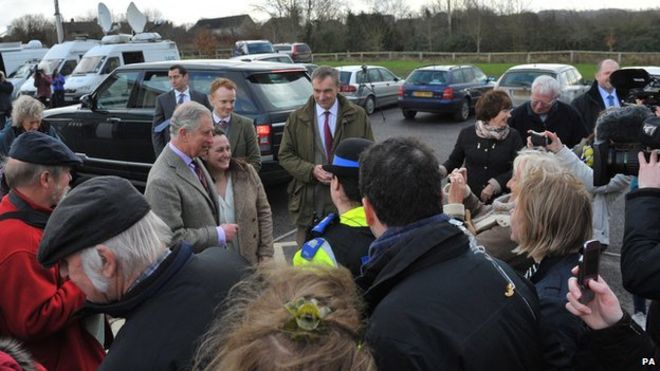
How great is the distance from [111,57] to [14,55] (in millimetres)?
9332

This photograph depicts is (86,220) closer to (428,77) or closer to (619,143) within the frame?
(619,143)

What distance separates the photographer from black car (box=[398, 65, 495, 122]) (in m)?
15.3

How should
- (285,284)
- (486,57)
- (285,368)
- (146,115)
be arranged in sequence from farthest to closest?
1. (486,57)
2. (146,115)
3. (285,284)
4. (285,368)

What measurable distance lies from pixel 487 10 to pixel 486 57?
11.8m

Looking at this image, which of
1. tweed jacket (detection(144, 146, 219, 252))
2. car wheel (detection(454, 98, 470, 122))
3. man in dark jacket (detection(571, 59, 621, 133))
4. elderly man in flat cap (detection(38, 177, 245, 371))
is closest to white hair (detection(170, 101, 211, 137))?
tweed jacket (detection(144, 146, 219, 252))

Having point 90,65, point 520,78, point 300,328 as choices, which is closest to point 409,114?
point 520,78

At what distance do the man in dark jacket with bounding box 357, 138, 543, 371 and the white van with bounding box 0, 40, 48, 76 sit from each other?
27190 millimetres

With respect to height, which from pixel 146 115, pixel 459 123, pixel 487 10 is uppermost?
pixel 487 10

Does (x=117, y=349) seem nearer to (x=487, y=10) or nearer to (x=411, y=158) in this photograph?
(x=411, y=158)

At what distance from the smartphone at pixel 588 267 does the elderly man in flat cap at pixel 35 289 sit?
6.17 feet

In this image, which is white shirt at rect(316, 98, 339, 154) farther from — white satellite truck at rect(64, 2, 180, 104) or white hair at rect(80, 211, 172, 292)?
white satellite truck at rect(64, 2, 180, 104)

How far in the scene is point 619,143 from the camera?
240cm

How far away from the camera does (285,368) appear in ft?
3.63

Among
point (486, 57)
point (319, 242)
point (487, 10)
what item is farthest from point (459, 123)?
point (487, 10)
